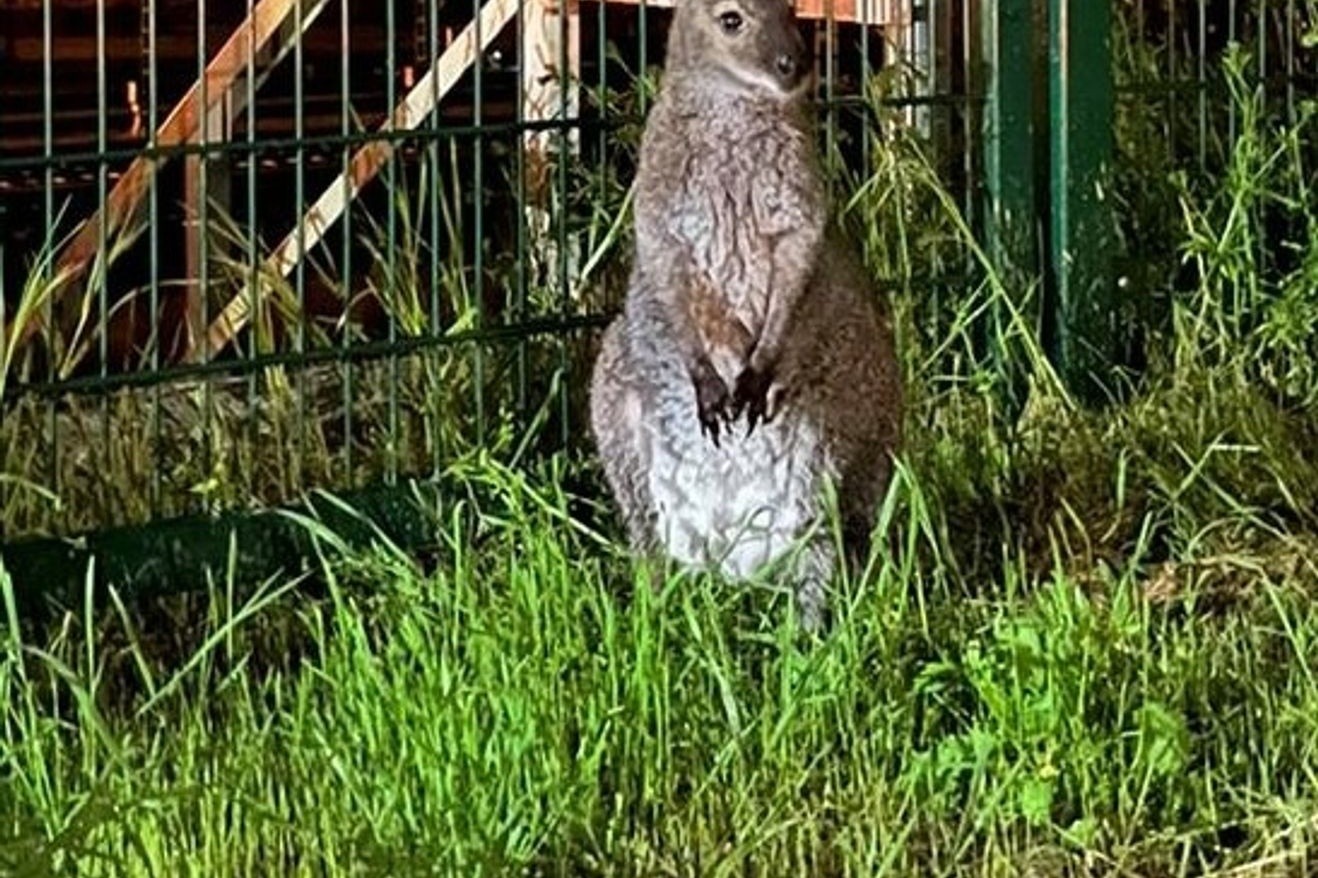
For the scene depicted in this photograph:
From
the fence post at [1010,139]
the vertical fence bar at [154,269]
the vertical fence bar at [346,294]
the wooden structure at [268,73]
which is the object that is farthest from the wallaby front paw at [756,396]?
the fence post at [1010,139]

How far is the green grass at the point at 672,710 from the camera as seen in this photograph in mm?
4406

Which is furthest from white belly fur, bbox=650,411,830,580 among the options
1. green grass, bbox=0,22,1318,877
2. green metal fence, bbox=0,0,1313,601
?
green metal fence, bbox=0,0,1313,601

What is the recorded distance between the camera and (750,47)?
19.7ft

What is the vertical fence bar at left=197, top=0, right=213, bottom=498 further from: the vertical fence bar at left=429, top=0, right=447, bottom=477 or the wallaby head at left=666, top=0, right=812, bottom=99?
the wallaby head at left=666, top=0, right=812, bottom=99

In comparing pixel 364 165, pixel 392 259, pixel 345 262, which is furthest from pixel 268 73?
pixel 345 262

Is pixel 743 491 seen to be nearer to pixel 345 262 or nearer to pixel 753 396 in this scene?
pixel 753 396

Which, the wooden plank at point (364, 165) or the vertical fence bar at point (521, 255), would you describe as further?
the vertical fence bar at point (521, 255)

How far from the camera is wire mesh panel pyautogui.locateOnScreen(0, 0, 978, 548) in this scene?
608 centimetres

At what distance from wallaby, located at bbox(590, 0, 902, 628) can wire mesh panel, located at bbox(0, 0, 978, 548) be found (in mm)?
419

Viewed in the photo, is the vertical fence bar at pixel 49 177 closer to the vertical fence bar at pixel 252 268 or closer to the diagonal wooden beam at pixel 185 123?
the diagonal wooden beam at pixel 185 123

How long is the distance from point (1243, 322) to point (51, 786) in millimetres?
3945

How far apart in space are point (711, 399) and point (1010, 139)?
1.90 metres

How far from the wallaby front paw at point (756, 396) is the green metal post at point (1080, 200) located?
175 cm

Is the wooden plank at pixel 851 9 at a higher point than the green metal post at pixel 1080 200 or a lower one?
higher
